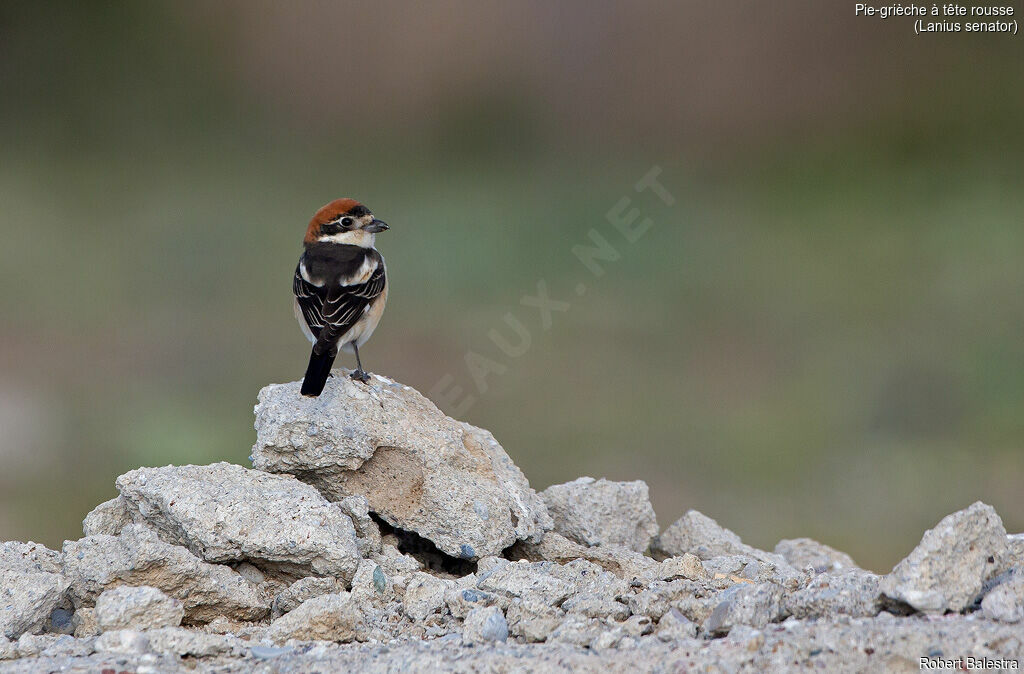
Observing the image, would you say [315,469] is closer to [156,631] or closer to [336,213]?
[156,631]

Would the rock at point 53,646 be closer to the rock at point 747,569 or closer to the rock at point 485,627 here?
the rock at point 485,627

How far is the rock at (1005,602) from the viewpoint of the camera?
4172 millimetres

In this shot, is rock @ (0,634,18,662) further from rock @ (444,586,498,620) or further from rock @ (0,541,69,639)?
rock @ (444,586,498,620)

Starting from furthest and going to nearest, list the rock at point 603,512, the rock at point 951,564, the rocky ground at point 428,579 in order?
the rock at point 603,512 → the rock at point 951,564 → the rocky ground at point 428,579

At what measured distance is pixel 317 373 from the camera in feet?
19.3

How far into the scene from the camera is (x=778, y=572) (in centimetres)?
543

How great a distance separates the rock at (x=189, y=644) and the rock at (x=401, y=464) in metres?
1.29

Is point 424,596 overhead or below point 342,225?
below

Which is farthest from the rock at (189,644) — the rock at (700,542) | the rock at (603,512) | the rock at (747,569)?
the rock at (700,542)

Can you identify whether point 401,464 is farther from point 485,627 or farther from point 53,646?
point 53,646

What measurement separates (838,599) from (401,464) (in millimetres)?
2223

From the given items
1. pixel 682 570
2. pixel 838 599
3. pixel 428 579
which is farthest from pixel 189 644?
pixel 838 599

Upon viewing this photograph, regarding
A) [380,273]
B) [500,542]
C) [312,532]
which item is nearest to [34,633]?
[312,532]

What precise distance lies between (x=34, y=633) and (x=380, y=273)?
2.85 m
